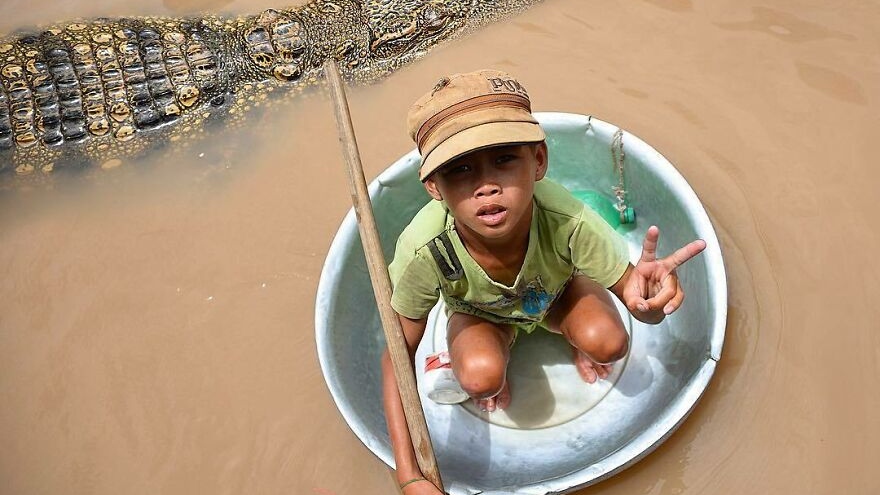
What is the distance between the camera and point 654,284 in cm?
116

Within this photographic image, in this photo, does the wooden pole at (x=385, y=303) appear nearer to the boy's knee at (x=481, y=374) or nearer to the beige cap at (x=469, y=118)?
the boy's knee at (x=481, y=374)

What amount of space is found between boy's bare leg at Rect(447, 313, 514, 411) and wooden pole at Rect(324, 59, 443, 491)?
0.12 meters

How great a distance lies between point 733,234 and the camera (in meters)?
1.77

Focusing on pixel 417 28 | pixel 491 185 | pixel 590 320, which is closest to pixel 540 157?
pixel 491 185

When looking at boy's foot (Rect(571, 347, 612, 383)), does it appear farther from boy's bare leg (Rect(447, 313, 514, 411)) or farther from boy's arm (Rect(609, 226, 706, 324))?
boy's arm (Rect(609, 226, 706, 324))

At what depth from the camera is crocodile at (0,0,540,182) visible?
2.36m

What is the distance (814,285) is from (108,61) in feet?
7.55

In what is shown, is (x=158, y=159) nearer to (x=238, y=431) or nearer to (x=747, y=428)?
(x=238, y=431)

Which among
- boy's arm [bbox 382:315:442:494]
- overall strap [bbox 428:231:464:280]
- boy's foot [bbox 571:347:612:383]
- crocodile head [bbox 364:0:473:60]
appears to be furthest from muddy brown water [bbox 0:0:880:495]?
overall strap [bbox 428:231:464:280]

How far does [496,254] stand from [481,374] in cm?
24

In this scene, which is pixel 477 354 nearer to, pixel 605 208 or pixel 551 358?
pixel 551 358

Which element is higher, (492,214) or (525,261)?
(492,214)

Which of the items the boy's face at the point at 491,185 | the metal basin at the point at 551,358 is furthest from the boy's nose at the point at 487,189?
the metal basin at the point at 551,358

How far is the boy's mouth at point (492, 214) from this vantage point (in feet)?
3.42
